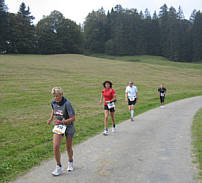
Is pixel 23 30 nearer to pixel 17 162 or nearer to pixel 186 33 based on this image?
pixel 186 33

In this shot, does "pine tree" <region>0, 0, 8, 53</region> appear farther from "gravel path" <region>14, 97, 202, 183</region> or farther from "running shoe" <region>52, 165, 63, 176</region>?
"running shoe" <region>52, 165, 63, 176</region>

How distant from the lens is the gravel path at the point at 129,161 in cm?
469

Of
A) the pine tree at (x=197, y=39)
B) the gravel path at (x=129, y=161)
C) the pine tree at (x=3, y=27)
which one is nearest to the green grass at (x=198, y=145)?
the gravel path at (x=129, y=161)

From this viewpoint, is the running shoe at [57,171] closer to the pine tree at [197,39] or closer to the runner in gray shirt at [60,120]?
the runner in gray shirt at [60,120]

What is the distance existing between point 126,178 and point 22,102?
13.0m

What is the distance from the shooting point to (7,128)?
950 cm

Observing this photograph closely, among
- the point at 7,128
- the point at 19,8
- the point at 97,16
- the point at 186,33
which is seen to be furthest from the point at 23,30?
the point at 7,128

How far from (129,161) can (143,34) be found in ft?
348

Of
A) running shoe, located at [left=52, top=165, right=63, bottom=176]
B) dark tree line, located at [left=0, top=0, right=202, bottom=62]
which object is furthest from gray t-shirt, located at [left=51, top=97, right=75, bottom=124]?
dark tree line, located at [left=0, top=0, right=202, bottom=62]

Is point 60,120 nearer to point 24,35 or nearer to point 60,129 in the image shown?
point 60,129

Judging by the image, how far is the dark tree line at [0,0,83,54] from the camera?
71.1 m

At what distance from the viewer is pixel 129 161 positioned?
5.70 meters

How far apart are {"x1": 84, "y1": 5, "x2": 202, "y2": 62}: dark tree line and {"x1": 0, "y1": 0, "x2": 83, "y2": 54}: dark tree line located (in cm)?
1809

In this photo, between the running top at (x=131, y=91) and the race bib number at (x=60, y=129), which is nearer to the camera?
the race bib number at (x=60, y=129)
